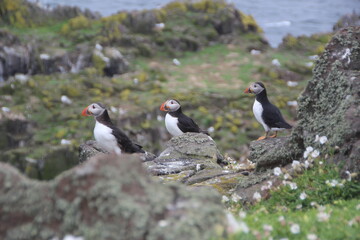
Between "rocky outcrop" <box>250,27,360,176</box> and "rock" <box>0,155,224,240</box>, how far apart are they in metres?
2.57

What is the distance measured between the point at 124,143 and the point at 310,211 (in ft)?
22.9

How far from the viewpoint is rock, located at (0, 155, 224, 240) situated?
400 centimetres

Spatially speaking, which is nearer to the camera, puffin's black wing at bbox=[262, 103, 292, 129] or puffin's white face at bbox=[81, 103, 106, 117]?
puffin's white face at bbox=[81, 103, 106, 117]

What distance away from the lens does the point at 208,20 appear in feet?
120

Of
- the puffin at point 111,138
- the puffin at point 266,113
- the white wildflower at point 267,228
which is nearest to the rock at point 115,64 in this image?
the puffin at point 266,113

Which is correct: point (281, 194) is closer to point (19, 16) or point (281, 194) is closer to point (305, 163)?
point (305, 163)

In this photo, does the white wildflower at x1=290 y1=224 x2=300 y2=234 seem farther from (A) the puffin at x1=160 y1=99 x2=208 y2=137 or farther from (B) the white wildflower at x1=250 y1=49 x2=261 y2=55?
(B) the white wildflower at x1=250 y1=49 x2=261 y2=55

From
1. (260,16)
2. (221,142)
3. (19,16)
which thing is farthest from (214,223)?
(260,16)

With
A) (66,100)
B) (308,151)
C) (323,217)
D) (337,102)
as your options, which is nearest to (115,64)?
(66,100)

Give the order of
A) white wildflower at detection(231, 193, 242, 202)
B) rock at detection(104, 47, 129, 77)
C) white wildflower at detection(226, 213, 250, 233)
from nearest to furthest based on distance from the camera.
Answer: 1. white wildflower at detection(226, 213, 250, 233)
2. white wildflower at detection(231, 193, 242, 202)
3. rock at detection(104, 47, 129, 77)

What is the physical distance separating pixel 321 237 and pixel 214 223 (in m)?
1.04

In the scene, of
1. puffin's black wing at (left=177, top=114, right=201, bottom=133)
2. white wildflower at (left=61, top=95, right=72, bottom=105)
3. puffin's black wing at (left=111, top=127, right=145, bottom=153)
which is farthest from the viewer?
white wildflower at (left=61, top=95, right=72, bottom=105)

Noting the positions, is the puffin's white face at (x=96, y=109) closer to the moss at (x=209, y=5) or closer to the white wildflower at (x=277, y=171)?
the white wildflower at (x=277, y=171)

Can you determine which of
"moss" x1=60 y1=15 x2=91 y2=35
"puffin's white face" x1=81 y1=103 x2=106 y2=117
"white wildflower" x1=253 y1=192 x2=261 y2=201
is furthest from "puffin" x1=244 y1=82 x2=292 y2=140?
"moss" x1=60 y1=15 x2=91 y2=35
